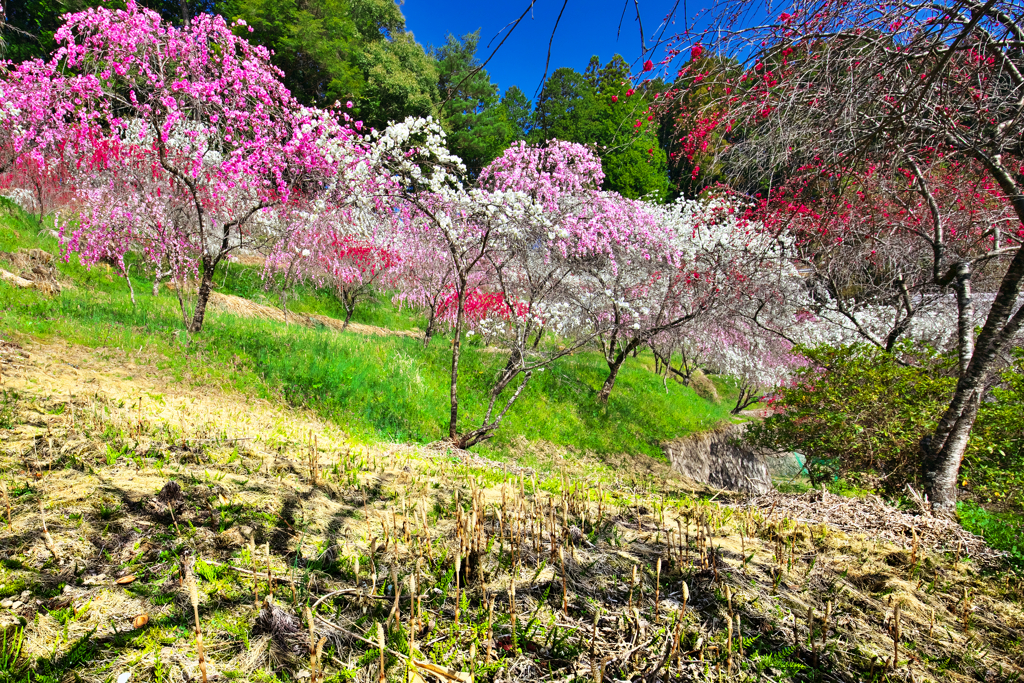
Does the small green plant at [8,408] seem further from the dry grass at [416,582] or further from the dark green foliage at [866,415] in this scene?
the dark green foliage at [866,415]

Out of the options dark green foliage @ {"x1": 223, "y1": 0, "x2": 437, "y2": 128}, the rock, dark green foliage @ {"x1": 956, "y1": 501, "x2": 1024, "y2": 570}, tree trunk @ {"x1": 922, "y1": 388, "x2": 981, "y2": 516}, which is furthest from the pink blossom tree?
dark green foliage @ {"x1": 223, "y1": 0, "x2": 437, "y2": 128}

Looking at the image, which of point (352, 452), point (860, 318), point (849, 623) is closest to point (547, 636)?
point (849, 623)

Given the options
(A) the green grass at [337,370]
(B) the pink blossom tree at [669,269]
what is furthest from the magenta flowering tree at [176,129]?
(B) the pink blossom tree at [669,269]

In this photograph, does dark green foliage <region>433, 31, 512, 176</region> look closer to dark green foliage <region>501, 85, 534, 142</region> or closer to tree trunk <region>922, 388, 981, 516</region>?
dark green foliage <region>501, 85, 534, 142</region>

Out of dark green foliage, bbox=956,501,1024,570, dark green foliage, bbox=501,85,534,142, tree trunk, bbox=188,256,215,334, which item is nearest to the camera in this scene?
dark green foliage, bbox=956,501,1024,570

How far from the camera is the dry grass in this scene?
1.72m

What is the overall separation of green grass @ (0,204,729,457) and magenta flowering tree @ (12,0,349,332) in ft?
2.85

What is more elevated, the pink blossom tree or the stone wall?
the pink blossom tree

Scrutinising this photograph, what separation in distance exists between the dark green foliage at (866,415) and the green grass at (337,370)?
5193 millimetres

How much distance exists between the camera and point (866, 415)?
5.93m

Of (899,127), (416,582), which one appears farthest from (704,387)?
(416,582)

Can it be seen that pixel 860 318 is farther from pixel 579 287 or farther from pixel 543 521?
pixel 543 521

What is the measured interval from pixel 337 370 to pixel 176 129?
6.43 meters

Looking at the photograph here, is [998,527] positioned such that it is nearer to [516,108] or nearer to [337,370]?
[337,370]
